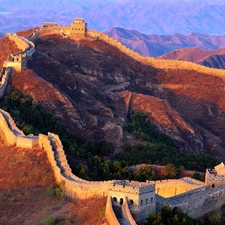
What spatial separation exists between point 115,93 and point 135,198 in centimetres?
5216

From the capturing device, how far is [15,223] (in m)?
34.3

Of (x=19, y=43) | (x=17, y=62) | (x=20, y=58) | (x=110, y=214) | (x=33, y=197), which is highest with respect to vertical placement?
(x=110, y=214)

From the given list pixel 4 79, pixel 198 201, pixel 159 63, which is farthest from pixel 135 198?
pixel 159 63

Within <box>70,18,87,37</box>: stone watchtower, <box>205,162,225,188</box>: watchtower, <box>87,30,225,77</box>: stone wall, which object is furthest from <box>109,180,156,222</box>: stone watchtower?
<box>70,18,87,37</box>: stone watchtower

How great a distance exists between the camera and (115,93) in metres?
83.1

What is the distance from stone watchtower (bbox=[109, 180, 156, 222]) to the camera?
31.5 metres

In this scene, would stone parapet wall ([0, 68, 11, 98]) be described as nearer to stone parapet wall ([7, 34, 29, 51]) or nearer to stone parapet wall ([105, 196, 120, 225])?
stone parapet wall ([7, 34, 29, 51])

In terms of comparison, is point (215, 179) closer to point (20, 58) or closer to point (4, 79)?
point (4, 79)

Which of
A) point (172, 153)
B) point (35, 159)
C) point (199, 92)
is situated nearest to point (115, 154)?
point (172, 153)

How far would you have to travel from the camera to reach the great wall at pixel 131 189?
3162 cm

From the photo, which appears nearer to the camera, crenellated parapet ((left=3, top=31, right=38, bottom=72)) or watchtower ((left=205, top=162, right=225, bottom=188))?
watchtower ((left=205, top=162, right=225, bottom=188))

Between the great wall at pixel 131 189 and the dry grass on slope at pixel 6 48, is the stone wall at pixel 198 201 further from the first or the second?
the dry grass on slope at pixel 6 48

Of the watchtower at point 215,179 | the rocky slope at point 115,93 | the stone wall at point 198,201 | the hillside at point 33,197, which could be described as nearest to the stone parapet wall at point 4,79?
the rocky slope at point 115,93

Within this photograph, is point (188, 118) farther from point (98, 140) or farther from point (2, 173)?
point (2, 173)
